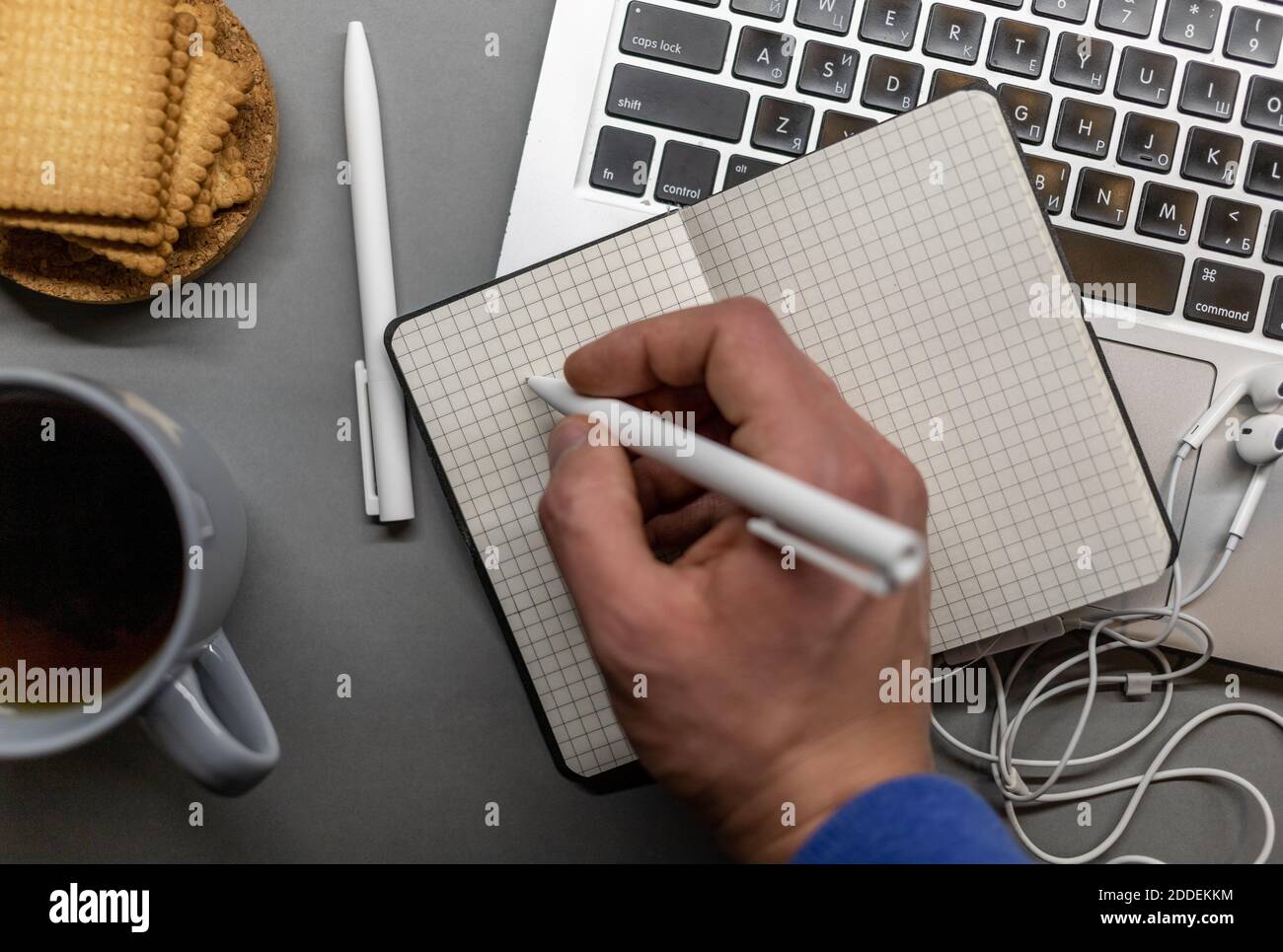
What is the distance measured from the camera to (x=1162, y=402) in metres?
0.51

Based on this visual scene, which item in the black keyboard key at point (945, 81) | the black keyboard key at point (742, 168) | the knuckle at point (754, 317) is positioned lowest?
the knuckle at point (754, 317)

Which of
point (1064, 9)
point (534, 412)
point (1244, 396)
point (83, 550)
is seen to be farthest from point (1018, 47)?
point (83, 550)

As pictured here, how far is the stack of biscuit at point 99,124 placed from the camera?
0.44 m

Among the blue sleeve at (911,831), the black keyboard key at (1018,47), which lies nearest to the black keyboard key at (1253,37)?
the black keyboard key at (1018,47)

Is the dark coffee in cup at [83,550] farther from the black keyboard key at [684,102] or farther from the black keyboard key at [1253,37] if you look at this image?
the black keyboard key at [1253,37]

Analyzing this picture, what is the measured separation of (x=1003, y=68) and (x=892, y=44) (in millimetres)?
65

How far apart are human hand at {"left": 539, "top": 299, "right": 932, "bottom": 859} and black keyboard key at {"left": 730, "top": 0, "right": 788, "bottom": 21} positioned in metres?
0.20

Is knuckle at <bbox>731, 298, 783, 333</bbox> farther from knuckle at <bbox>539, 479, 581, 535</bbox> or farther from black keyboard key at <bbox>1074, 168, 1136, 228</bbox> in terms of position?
black keyboard key at <bbox>1074, 168, 1136, 228</bbox>

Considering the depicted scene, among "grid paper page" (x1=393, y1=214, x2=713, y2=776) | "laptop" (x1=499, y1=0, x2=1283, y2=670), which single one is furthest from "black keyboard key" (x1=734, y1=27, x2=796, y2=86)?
"grid paper page" (x1=393, y1=214, x2=713, y2=776)

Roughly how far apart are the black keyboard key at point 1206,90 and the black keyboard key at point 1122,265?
8 cm

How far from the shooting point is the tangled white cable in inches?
19.8

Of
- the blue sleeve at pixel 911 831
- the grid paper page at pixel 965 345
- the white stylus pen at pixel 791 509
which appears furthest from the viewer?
the grid paper page at pixel 965 345
